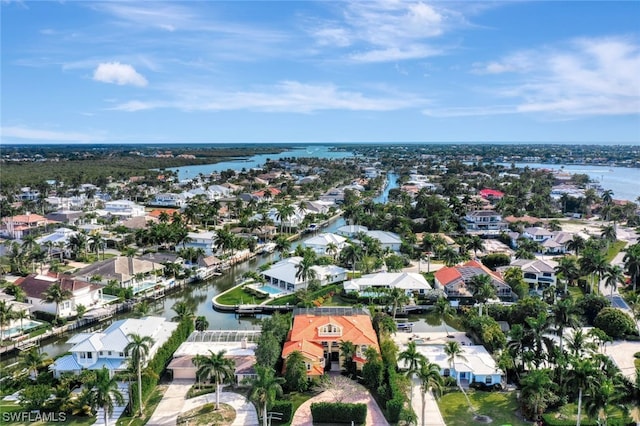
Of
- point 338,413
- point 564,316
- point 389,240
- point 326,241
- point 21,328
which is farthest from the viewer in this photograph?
point 389,240

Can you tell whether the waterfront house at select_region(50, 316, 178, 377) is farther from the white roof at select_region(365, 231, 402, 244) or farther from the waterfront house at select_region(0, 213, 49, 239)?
the waterfront house at select_region(0, 213, 49, 239)

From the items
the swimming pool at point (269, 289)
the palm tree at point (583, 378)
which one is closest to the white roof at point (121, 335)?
the swimming pool at point (269, 289)

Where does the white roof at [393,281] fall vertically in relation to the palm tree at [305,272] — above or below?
below

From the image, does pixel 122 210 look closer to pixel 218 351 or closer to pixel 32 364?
pixel 32 364

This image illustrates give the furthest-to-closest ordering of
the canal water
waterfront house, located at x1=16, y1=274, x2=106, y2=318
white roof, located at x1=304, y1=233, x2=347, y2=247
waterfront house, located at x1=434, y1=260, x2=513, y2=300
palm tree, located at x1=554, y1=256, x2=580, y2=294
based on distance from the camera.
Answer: white roof, located at x1=304, y1=233, x2=347, y2=247
waterfront house, located at x1=434, y1=260, x2=513, y2=300
palm tree, located at x1=554, y1=256, x2=580, y2=294
waterfront house, located at x1=16, y1=274, x2=106, y2=318
the canal water

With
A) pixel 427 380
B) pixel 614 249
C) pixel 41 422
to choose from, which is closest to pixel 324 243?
pixel 614 249

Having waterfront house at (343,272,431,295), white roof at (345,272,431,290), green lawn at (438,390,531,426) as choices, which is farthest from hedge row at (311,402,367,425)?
white roof at (345,272,431,290)

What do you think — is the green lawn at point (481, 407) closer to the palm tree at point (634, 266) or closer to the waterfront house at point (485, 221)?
the palm tree at point (634, 266)
